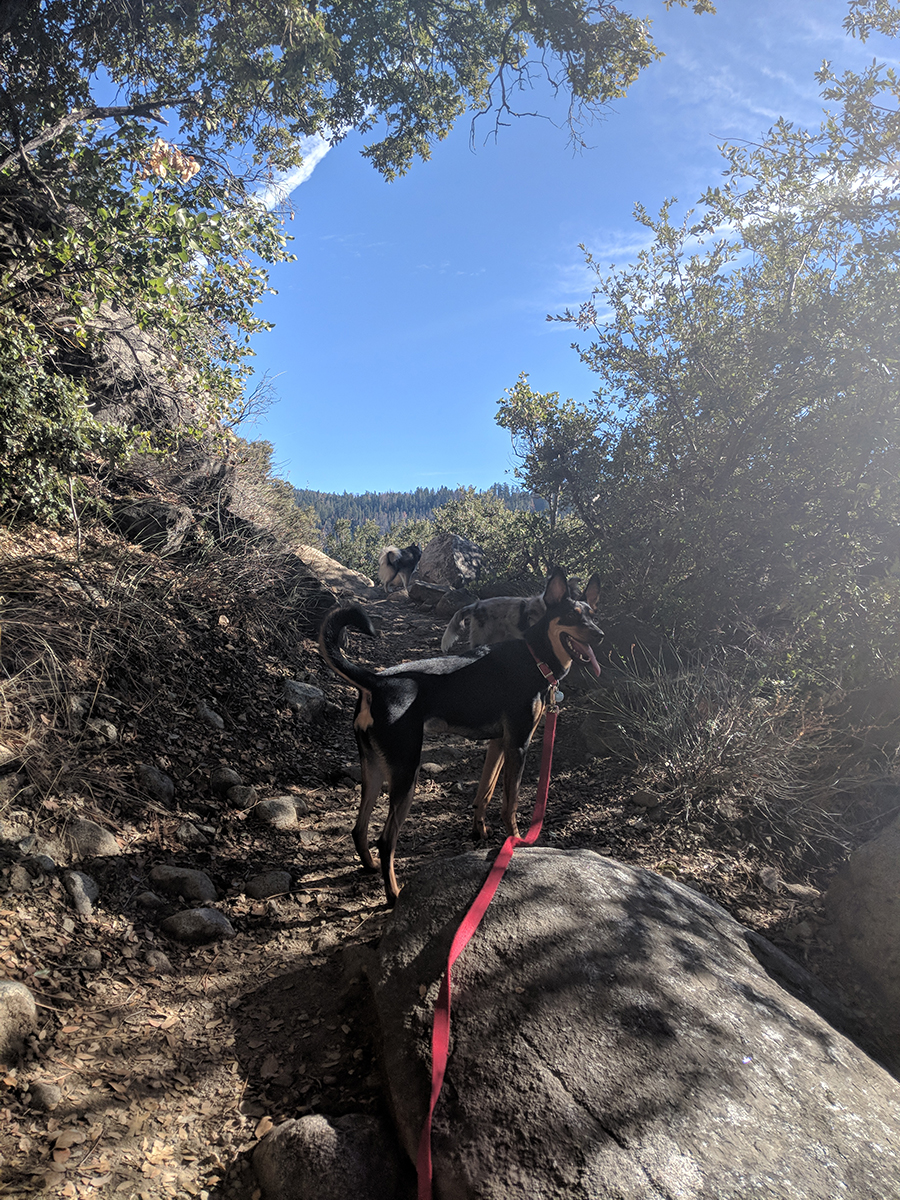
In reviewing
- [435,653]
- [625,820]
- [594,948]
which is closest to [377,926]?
[594,948]

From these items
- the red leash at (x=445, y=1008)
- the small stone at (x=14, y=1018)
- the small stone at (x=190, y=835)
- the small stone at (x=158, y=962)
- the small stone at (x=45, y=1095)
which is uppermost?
the red leash at (x=445, y=1008)

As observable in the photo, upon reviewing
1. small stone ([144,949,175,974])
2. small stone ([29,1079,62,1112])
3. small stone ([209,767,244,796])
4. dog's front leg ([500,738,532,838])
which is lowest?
small stone ([144,949,175,974])

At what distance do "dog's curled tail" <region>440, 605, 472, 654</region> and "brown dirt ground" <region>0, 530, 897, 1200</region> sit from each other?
2.39 meters

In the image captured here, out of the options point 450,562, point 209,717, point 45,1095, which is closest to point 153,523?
point 209,717

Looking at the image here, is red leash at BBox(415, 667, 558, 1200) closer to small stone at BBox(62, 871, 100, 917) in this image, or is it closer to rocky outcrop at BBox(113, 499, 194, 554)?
small stone at BBox(62, 871, 100, 917)

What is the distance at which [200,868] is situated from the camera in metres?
3.67

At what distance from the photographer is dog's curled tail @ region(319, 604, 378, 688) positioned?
11.2 feet

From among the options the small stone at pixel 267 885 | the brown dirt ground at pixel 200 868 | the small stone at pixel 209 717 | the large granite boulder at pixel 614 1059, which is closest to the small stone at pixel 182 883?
the brown dirt ground at pixel 200 868

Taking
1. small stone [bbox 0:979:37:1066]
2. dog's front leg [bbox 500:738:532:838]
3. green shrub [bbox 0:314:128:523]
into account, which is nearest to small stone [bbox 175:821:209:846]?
small stone [bbox 0:979:37:1066]

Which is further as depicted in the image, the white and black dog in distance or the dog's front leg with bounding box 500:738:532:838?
the white and black dog in distance

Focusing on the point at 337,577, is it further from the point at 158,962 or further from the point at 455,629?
the point at 158,962

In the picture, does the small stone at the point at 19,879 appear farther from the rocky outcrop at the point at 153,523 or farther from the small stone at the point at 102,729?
the rocky outcrop at the point at 153,523

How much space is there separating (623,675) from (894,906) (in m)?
3.50

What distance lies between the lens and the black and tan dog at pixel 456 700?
11.5 ft
